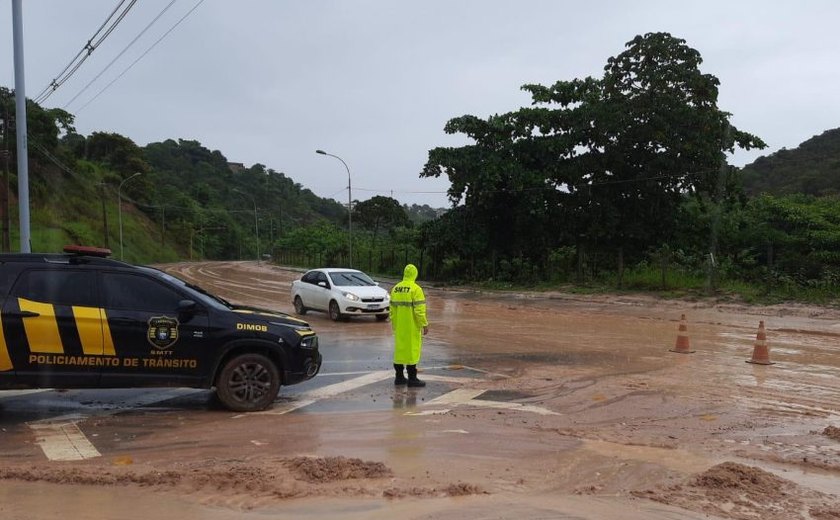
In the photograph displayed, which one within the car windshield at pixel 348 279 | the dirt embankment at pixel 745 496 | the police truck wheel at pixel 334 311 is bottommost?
the dirt embankment at pixel 745 496

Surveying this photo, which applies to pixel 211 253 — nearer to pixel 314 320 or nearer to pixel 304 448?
pixel 314 320

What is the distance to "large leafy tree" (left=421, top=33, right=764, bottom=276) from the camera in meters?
29.2

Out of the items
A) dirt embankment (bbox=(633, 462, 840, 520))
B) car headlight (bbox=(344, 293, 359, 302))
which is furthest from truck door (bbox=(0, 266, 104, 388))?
car headlight (bbox=(344, 293, 359, 302))

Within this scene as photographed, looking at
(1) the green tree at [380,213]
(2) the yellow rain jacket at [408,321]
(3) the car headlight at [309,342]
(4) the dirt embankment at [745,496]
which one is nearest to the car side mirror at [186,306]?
(3) the car headlight at [309,342]

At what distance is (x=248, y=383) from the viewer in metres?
7.73

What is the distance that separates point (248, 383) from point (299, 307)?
12.8 m

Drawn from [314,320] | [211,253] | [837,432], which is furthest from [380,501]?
[211,253]

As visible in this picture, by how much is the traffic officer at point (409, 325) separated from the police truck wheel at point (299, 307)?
1117 cm

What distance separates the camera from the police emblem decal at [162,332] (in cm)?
742

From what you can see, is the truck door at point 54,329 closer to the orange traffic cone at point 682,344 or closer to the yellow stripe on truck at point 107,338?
the yellow stripe on truck at point 107,338

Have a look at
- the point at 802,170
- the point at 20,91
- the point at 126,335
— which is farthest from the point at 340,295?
the point at 802,170

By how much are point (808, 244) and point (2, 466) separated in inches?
1209

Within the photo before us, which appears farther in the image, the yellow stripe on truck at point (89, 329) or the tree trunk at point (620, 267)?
the tree trunk at point (620, 267)

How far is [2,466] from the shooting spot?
556cm
